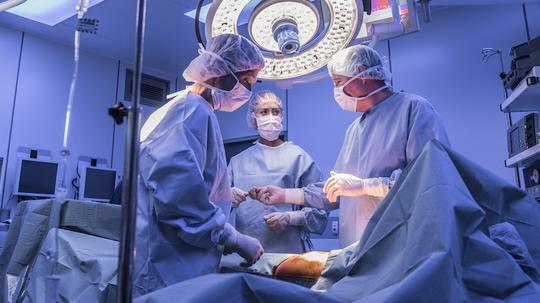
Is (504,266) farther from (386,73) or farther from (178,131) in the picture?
(386,73)

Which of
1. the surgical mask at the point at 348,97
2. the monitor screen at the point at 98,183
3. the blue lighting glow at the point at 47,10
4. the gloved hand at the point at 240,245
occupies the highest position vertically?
the blue lighting glow at the point at 47,10

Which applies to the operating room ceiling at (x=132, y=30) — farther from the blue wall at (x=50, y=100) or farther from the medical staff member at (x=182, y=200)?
the medical staff member at (x=182, y=200)

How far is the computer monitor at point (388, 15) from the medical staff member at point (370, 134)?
6.5 inches

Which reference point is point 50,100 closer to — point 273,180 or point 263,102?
point 263,102

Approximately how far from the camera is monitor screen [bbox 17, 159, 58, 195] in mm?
3586

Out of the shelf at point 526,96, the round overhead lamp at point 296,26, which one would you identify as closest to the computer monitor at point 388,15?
the round overhead lamp at point 296,26

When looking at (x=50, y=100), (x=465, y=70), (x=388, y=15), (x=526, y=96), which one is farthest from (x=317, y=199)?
(x=50, y=100)

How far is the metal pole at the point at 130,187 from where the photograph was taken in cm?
52

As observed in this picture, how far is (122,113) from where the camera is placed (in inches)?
23.7

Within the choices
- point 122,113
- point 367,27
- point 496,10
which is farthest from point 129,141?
point 496,10

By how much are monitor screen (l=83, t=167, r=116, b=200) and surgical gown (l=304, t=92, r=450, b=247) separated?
284 cm

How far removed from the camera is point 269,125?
95.6 inches

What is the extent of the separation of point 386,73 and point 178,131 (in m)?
0.92

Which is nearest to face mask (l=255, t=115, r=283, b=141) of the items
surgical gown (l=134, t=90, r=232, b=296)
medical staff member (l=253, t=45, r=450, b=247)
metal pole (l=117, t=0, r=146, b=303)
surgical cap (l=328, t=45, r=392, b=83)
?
medical staff member (l=253, t=45, r=450, b=247)
